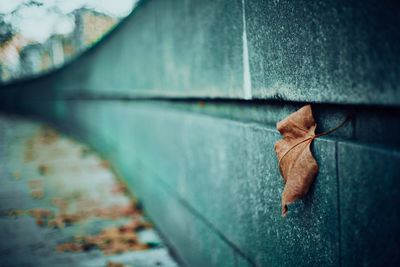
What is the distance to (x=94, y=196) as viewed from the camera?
5.28 meters

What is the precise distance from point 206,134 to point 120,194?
3.18 meters

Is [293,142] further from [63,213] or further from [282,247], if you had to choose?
[63,213]

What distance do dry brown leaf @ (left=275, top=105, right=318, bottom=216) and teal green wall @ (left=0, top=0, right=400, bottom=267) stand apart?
35mm

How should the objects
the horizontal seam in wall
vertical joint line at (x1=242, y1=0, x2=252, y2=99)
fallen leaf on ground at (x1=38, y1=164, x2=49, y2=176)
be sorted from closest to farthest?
vertical joint line at (x1=242, y1=0, x2=252, y2=99) → the horizontal seam in wall → fallen leaf on ground at (x1=38, y1=164, x2=49, y2=176)

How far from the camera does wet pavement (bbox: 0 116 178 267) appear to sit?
11.1 ft

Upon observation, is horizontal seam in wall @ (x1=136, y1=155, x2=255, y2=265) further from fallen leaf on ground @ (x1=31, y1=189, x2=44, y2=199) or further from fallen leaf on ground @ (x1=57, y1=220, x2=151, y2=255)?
fallen leaf on ground @ (x1=31, y1=189, x2=44, y2=199)

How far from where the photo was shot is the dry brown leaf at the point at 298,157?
139 cm

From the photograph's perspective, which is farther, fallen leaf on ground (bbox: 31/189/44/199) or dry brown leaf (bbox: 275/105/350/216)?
fallen leaf on ground (bbox: 31/189/44/199)

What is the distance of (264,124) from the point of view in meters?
1.90

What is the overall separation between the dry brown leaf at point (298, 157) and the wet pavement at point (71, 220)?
6.77 ft

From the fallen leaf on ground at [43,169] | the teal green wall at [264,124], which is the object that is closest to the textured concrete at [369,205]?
the teal green wall at [264,124]

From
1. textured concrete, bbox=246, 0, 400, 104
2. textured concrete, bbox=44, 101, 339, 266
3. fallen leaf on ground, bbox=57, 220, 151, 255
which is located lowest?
fallen leaf on ground, bbox=57, 220, 151, 255

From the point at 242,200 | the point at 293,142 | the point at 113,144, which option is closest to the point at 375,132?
the point at 293,142

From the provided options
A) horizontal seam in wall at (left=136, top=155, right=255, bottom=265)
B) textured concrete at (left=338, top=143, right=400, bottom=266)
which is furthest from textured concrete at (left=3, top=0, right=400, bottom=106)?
horizontal seam in wall at (left=136, top=155, right=255, bottom=265)
